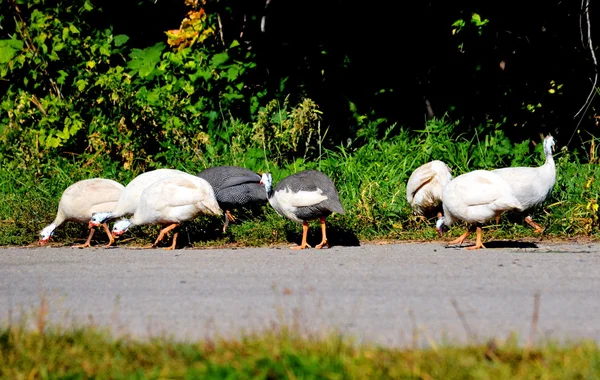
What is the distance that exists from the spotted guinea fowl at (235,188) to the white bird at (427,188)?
1.64m

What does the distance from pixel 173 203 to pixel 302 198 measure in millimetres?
1251

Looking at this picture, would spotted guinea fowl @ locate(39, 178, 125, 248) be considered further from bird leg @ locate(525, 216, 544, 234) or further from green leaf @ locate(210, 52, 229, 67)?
bird leg @ locate(525, 216, 544, 234)

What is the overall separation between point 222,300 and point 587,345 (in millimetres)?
2474

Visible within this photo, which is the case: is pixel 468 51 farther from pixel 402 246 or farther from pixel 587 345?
pixel 587 345

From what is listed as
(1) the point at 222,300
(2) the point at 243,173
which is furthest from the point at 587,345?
(2) the point at 243,173

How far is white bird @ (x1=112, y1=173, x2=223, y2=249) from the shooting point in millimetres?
9086

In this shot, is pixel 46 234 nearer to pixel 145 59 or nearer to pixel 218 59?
pixel 218 59

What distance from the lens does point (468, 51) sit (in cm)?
1244

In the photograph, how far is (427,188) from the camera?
9695 mm

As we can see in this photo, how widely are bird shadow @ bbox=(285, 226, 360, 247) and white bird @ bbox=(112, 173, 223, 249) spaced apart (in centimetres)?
91

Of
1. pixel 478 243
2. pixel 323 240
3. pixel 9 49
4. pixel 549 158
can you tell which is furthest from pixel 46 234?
pixel 549 158

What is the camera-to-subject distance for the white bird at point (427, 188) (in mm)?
9680

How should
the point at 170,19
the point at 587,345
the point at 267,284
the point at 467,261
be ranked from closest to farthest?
the point at 587,345 → the point at 267,284 → the point at 467,261 → the point at 170,19

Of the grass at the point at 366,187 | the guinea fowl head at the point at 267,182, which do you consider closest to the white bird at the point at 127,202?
the grass at the point at 366,187
